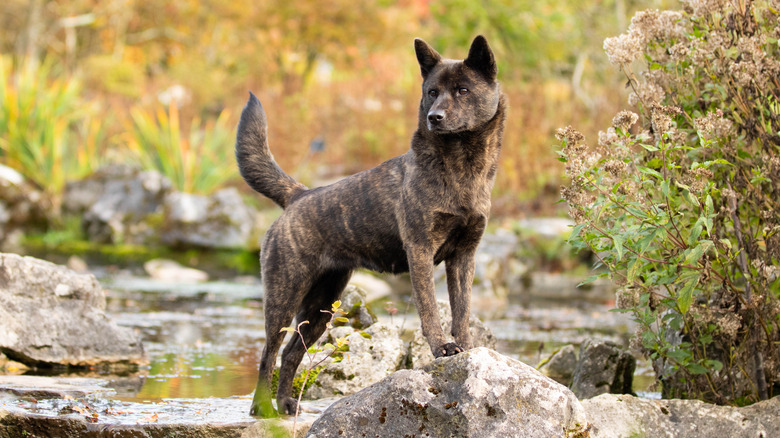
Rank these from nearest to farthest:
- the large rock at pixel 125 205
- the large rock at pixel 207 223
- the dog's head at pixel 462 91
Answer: the dog's head at pixel 462 91, the large rock at pixel 207 223, the large rock at pixel 125 205

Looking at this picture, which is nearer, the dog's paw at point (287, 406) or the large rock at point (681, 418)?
the large rock at point (681, 418)

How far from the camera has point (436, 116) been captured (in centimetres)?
Answer: 388

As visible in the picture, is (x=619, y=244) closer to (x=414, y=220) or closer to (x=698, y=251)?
(x=698, y=251)

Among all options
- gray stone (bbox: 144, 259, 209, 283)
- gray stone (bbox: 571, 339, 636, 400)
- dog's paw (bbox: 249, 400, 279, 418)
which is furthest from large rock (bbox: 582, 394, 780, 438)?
gray stone (bbox: 144, 259, 209, 283)

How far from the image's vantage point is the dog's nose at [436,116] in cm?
388

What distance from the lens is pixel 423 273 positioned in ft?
13.0

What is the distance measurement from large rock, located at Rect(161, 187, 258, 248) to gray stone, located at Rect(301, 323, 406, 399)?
8.57m

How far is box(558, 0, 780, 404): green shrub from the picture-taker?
405 cm

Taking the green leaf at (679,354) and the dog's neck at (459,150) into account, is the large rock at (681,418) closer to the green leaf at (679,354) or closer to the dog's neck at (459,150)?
the green leaf at (679,354)

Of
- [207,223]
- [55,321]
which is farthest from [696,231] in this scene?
[207,223]

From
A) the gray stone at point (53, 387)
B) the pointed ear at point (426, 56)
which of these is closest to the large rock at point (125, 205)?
the gray stone at point (53, 387)

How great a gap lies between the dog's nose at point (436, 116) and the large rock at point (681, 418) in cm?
161

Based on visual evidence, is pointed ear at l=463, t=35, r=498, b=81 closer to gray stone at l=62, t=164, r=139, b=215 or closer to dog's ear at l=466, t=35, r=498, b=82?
dog's ear at l=466, t=35, r=498, b=82

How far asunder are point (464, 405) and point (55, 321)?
3.77 m
